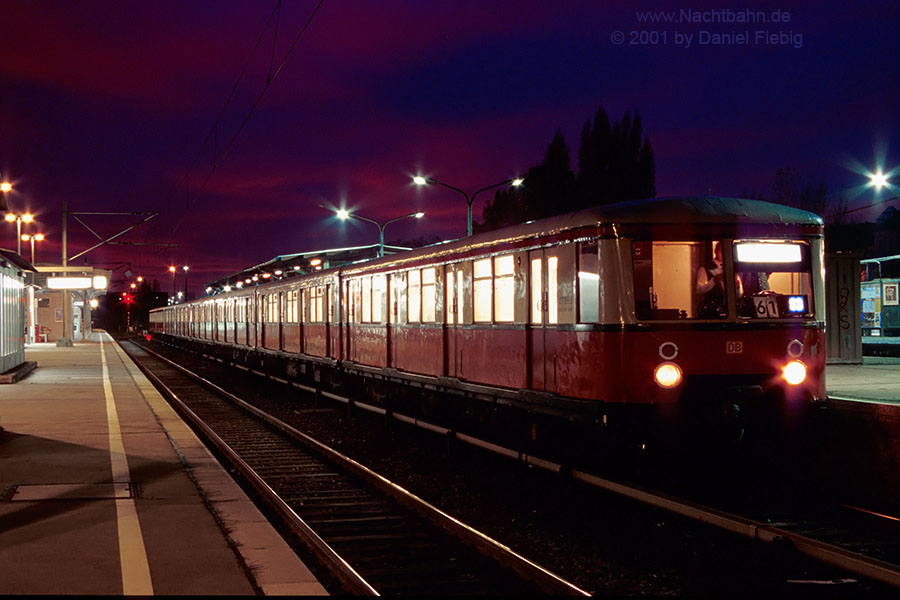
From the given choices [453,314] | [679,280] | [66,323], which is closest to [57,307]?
[66,323]

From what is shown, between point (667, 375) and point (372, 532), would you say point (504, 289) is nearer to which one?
point (667, 375)

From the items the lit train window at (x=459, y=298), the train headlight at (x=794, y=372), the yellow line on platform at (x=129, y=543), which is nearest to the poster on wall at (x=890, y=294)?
the lit train window at (x=459, y=298)

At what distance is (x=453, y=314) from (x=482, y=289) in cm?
93

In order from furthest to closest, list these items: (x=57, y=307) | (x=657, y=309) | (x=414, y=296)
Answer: (x=57, y=307), (x=414, y=296), (x=657, y=309)

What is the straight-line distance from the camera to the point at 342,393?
70.1 ft

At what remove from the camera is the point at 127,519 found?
26.1 feet

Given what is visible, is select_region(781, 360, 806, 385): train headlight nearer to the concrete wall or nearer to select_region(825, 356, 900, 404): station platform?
select_region(825, 356, 900, 404): station platform

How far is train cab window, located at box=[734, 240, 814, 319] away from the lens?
9.24 meters

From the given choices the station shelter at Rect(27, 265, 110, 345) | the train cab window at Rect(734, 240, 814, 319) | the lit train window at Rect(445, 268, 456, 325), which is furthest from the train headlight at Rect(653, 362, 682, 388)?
the station shelter at Rect(27, 265, 110, 345)

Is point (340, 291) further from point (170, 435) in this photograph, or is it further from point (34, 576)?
point (34, 576)

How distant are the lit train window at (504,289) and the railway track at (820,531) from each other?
2.30 meters

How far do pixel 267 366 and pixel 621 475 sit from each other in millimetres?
19849

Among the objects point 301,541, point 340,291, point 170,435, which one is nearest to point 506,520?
point 301,541

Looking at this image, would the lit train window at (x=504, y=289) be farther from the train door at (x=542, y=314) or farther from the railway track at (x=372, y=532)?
the railway track at (x=372, y=532)
